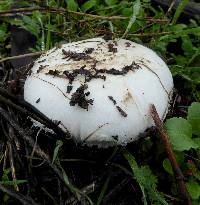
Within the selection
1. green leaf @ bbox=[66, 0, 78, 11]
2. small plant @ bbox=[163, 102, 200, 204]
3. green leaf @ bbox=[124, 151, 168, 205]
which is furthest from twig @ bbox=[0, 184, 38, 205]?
green leaf @ bbox=[66, 0, 78, 11]

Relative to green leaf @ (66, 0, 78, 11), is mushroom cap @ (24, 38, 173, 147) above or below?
below

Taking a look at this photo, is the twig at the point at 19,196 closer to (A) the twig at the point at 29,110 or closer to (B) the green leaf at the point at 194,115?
(A) the twig at the point at 29,110

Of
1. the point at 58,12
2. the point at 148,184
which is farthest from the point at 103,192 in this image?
the point at 58,12

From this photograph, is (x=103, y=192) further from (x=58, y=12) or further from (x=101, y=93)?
(x=58, y=12)

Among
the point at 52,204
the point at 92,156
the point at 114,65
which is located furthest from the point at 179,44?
the point at 52,204

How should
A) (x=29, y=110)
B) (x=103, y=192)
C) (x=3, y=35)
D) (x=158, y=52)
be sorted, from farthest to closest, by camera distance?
1. (x=3, y=35)
2. (x=158, y=52)
3. (x=103, y=192)
4. (x=29, y=110)

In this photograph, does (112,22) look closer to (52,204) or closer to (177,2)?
(177,2)

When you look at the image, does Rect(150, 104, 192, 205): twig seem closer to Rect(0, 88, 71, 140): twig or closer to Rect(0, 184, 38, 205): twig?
Rect(0, 88, 71, 140): twig
